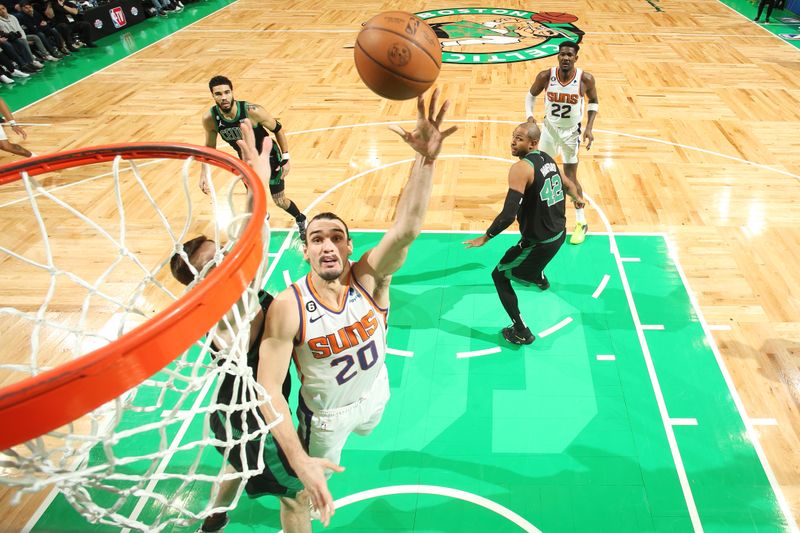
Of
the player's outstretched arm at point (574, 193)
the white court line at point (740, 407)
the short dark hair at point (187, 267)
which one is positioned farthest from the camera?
the player's outstretched arm at point (574, 193)

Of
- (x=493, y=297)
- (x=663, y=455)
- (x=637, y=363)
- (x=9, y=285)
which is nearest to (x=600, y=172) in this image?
→ (x=493, y=297)

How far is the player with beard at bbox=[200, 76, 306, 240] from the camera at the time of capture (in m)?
5.12

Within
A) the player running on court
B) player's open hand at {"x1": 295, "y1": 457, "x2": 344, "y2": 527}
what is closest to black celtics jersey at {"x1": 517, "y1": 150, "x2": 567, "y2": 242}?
the player running on court

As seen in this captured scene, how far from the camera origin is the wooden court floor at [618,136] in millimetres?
4918

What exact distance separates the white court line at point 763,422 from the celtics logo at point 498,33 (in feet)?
28.9

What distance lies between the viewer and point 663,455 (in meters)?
3.70

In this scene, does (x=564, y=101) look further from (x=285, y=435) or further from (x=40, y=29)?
(x=40, y=29)

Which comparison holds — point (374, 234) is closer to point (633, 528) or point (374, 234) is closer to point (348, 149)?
point (348, 149)

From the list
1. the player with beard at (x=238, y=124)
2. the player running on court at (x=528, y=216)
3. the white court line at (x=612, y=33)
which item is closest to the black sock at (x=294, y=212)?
the player with beard at (x=238, y=124)

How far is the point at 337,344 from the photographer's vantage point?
264cm

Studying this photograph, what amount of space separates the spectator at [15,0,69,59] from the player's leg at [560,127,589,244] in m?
11.6

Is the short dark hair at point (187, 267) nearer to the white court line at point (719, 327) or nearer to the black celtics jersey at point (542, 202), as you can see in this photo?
the black celtics jersey at point (542, 202)

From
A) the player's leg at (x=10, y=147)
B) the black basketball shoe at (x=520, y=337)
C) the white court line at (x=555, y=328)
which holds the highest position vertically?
the player's leg at (x=10, y=147)

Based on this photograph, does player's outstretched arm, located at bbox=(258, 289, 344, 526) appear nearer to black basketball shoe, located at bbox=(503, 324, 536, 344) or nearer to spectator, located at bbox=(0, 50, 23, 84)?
black basketball shoe, located at bbox=(503, 324, 536, 344)
